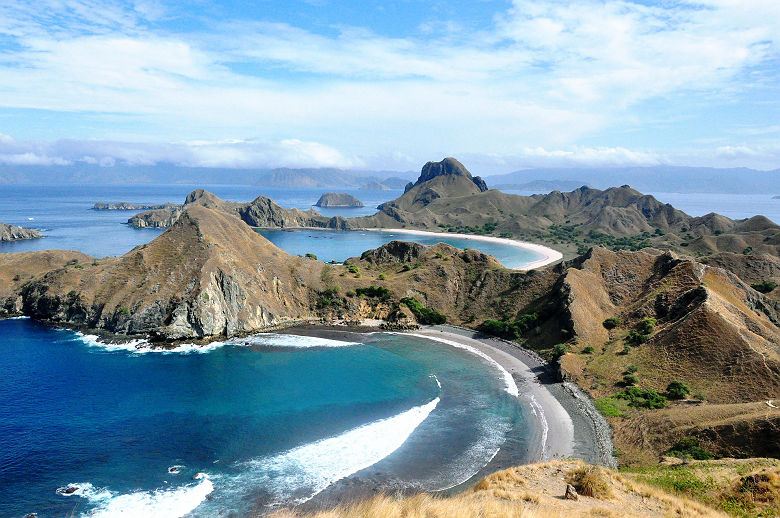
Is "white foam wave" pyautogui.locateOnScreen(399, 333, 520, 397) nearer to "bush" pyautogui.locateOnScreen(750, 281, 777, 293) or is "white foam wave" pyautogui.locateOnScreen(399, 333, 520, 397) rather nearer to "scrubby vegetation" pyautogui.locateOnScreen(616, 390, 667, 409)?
"scrubby vegetation" pyautogui.locateOnScreen(616, 390, 667, 409)

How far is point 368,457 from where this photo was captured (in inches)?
1596

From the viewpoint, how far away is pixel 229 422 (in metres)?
46.2

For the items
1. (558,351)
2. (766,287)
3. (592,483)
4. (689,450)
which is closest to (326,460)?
(592,483)

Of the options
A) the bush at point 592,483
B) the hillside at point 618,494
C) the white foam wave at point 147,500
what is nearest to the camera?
the hillside at point 618,494

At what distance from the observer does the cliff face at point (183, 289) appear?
2827 inches

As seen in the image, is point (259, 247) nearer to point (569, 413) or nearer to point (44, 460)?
point (44, 460)

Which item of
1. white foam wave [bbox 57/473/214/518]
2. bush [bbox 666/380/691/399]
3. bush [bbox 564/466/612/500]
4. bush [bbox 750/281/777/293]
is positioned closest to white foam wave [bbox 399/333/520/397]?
bush [bbox 666/380/691/399]

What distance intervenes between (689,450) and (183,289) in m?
70.2

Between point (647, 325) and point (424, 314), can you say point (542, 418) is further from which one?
point (424, 314)

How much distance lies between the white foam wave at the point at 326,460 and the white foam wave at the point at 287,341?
25.6 m

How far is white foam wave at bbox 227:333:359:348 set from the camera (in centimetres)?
7044

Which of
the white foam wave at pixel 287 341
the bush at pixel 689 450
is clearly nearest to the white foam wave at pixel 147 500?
the white foam wave at pixel 287 341

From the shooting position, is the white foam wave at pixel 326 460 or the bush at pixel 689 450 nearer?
the white foam wave at pixel 326 460

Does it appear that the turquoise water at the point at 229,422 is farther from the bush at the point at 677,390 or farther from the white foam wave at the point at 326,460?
the bush at the point at 677,390
